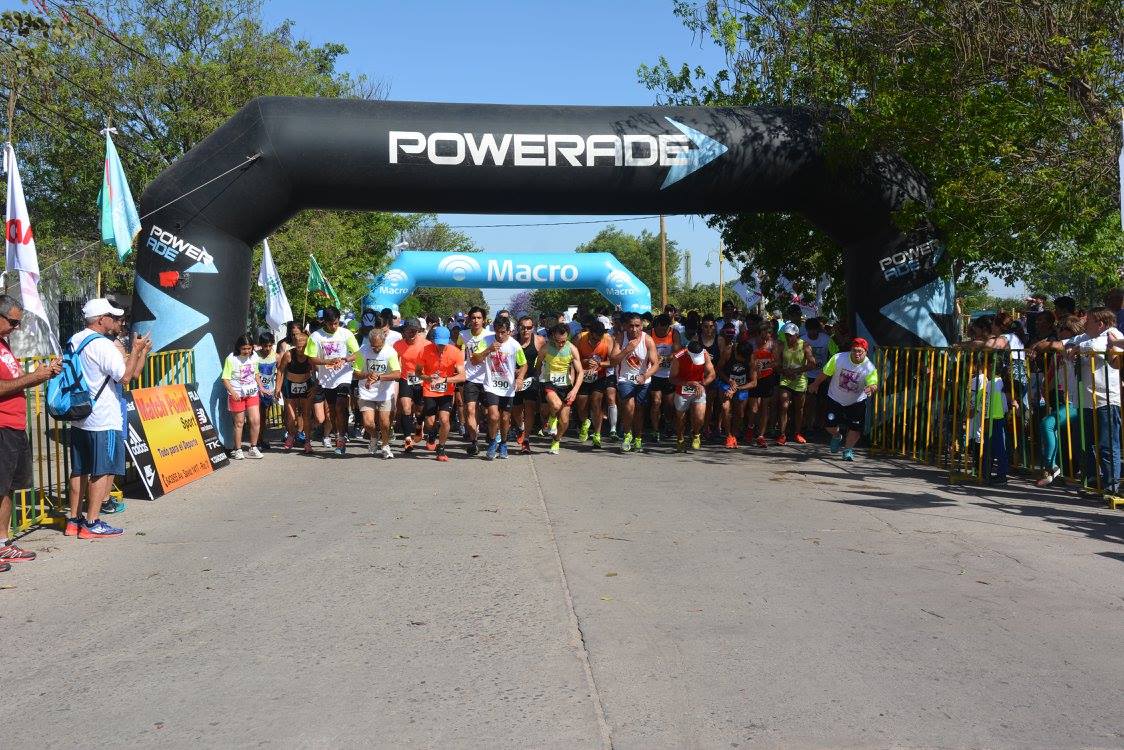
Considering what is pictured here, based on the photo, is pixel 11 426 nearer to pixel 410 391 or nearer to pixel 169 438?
pixel 169 438

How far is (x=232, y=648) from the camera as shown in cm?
495

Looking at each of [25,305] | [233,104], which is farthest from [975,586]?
[233,104]

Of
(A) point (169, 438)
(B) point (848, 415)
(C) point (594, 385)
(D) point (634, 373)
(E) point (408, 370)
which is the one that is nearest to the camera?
(A) point (169, 438)

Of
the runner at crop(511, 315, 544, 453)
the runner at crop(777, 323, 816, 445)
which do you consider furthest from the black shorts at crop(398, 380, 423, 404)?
the runner at crop(777, 323, 816, 445)

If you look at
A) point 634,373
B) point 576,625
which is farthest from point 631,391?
point 576,625

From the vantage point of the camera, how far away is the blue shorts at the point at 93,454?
7754mm

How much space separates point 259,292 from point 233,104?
495 cm

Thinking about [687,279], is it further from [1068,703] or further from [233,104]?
[1068,703]

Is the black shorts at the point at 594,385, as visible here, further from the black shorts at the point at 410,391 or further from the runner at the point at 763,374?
the black shorts at the point at 410,391

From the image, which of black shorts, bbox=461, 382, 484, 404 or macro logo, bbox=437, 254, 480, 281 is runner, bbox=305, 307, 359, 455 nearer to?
black shorts, bbox=461, 382, 484, 404

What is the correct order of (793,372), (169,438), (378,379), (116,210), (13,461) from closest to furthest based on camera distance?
(13,461), (169,438), (116,210), (378,379), (793,372)

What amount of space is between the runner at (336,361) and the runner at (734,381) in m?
4.93

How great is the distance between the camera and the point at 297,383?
43.4 ft

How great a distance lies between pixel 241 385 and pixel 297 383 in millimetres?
1140
